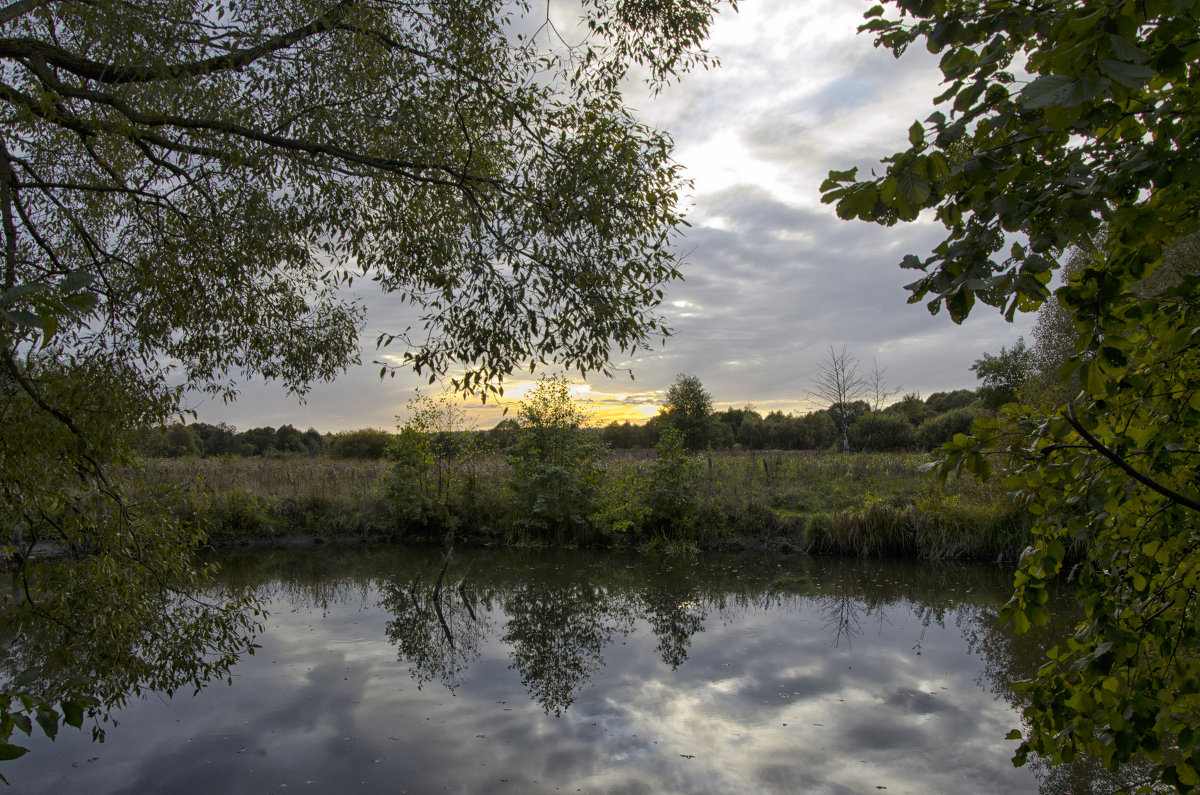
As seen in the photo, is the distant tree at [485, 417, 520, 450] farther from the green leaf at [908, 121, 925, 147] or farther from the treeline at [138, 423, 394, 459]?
the green leaf at [908, 121, 925, 147]

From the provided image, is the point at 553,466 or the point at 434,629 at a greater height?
the point at 553,466

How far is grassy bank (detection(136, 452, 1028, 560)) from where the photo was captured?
1343 cm

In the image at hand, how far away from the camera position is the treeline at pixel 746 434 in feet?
97.1

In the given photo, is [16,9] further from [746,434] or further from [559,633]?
[746,434]

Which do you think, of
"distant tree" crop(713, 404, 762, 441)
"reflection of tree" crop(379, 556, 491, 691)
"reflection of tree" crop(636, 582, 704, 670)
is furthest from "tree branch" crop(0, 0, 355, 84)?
"distant tree" crop(713, 404, 762, 441)

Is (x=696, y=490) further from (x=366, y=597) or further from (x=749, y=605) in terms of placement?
(x=366, y=597)

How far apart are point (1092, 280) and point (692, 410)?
→ 3629cm

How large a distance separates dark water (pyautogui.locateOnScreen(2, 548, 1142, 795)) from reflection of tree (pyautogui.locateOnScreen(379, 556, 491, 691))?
0.15ft

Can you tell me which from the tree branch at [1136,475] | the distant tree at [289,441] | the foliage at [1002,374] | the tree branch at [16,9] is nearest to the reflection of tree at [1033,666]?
the tree branch at [1136,475]

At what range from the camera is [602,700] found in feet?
23.2

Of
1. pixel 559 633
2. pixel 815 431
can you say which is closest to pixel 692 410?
pixel 815 431

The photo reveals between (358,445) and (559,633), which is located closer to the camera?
(559,633)

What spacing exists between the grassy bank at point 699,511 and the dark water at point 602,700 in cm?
166

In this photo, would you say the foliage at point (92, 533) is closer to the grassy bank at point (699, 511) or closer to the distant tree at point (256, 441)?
the grassy bank at point (699, 511)
